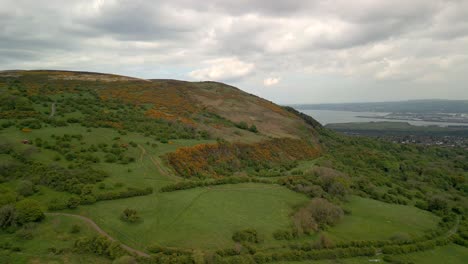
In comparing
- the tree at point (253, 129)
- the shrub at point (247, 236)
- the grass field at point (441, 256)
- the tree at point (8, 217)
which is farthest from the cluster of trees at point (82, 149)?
the tree at point (253, 129)

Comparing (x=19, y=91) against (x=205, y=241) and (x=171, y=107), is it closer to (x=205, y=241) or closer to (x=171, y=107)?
(x=171, y=107)

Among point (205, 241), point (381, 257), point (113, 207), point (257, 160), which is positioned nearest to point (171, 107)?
point (257, 160)

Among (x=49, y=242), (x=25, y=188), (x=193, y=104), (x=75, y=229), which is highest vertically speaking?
(x=193, y=104)

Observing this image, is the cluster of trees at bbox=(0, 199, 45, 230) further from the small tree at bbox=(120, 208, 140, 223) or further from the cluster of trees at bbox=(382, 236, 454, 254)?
the cluster of trees at bbox=(382, 236, 454, 254)

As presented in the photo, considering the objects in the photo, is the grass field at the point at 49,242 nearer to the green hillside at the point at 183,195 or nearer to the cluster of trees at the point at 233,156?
the green hillside at the point at 183,195

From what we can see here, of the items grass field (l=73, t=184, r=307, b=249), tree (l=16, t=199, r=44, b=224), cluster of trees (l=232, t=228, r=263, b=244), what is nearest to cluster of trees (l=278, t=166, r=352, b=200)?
grass field (l=73, t=184, r=307, b=249)

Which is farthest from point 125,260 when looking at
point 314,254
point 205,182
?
point 205,182

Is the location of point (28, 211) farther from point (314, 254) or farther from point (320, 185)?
point (320, 185)
